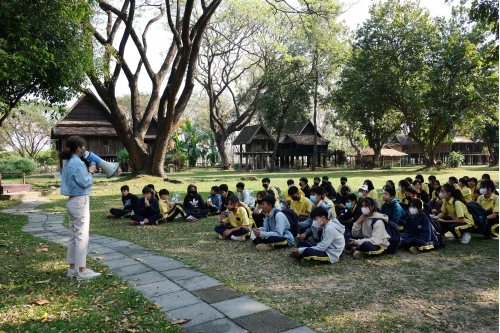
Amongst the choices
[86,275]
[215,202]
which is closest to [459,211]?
[215,202]

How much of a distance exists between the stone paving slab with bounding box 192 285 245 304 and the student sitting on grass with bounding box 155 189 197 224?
5421 millimetres

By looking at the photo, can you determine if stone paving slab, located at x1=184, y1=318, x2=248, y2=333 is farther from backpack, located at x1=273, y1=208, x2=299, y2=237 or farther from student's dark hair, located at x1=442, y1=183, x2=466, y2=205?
student's dark hair, located at x1=442, y1=183, x2=466, y2=205

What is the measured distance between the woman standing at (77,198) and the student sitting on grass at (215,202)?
5.67 meters

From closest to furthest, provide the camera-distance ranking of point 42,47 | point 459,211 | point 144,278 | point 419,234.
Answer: point 144,278
point 419,234
point 459,211
point 42,47

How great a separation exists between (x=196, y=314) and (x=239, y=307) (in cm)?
48

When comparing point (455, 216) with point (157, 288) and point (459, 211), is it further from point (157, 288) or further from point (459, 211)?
point (157, 288)

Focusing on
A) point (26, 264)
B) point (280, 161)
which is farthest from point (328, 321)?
point (280, 161)

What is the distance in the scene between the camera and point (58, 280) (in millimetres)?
5137

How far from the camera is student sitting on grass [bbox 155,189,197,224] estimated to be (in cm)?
995

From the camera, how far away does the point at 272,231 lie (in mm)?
7059

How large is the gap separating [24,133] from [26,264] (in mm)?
45221

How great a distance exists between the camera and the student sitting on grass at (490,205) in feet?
23.6

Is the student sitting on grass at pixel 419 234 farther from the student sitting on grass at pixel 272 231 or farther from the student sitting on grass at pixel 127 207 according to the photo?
the student sitting on grass at pixel 127 207

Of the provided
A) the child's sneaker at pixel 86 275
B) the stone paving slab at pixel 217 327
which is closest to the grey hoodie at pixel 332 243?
the stone paving slab at pixel 217 327
